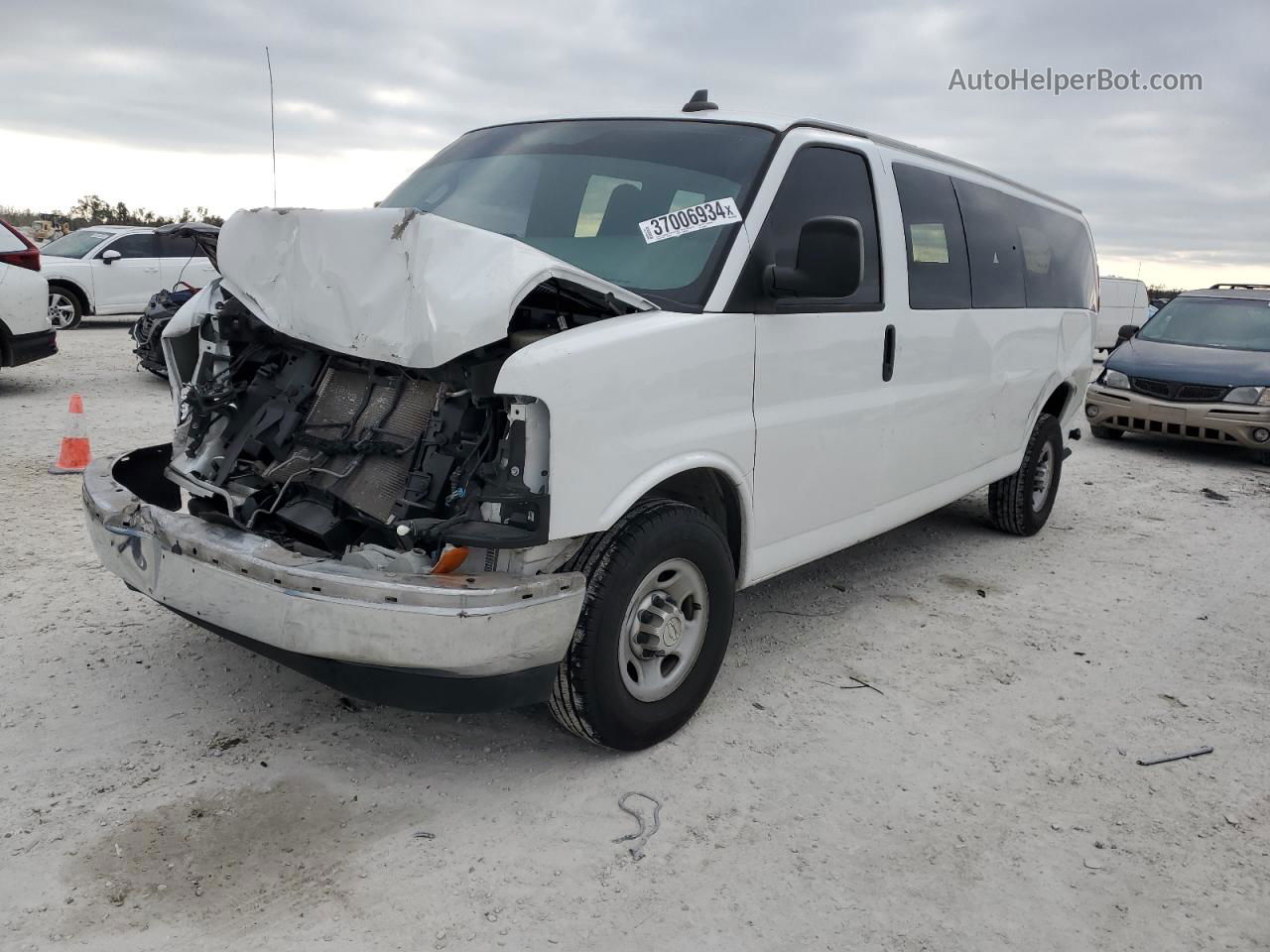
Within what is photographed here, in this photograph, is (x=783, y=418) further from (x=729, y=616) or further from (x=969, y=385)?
(x=969, y=385)

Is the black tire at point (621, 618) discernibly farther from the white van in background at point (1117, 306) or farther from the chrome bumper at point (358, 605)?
the white van in background at point (1117, 306)

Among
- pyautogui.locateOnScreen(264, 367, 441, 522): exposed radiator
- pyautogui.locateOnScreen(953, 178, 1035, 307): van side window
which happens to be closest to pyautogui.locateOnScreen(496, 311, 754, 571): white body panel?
pyautogui.locateOnScreen(264, 367, 441, 522): exposed radiator

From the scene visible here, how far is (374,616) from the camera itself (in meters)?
2.86

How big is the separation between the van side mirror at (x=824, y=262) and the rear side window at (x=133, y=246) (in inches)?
578

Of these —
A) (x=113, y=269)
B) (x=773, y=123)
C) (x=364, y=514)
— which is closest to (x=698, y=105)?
(x=773, y=123)

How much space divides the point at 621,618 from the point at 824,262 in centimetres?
139

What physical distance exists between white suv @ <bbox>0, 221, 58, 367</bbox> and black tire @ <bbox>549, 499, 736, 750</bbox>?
866 centimetres

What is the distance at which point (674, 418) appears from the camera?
3.38m

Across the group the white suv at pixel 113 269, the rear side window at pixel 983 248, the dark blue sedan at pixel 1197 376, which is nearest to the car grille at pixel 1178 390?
the dark blue sedan at pixel 1197 376

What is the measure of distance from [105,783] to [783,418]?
2580mm

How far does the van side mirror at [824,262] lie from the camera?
138 inches

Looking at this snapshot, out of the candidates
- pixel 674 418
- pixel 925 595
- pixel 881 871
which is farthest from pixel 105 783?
pixel 925 595

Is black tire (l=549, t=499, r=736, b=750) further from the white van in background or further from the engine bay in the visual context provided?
the white van in background

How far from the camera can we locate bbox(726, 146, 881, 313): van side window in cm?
368
